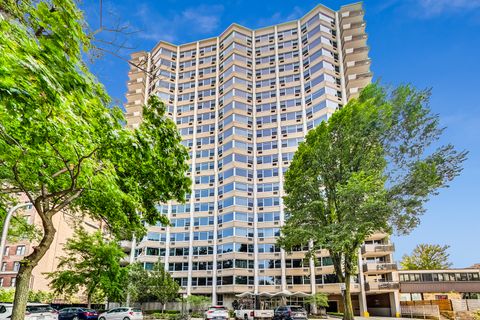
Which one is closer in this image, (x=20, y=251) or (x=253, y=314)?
(x=253, y=314)

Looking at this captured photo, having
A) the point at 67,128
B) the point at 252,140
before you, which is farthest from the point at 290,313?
the point at 252,140

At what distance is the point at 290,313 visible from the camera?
28297mm

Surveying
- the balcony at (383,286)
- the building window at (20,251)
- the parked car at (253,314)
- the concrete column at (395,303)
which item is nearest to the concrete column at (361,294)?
the balcony at (383,286)

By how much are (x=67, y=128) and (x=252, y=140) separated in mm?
52326

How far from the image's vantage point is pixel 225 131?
5788 cm

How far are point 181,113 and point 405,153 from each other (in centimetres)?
4614

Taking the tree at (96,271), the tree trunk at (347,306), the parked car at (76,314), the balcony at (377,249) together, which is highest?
the balcony at (377,249)

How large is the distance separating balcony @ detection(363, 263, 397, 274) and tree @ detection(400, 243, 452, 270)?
19.0m

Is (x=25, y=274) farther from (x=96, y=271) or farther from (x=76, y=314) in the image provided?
(x=76, y=314)

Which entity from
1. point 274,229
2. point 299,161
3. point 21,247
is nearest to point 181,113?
point 274,229

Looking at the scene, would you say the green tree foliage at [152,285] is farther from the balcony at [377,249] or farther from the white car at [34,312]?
the balcony at [377,249]

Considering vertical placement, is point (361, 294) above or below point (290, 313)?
above

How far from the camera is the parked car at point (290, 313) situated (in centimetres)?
2758

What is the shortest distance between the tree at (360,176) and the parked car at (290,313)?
5.51 metres
